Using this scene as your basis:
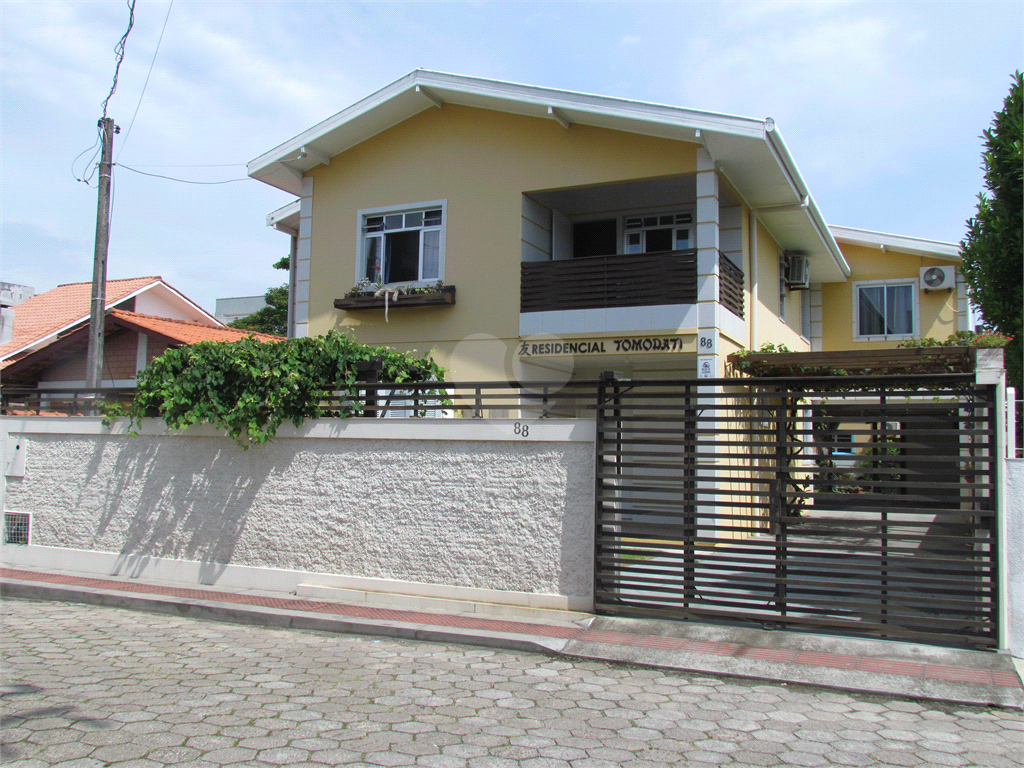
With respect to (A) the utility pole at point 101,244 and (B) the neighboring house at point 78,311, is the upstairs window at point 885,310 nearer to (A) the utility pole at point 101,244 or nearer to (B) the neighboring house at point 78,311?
(A) the utility pole at point 101,244

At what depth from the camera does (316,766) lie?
14.6 ft

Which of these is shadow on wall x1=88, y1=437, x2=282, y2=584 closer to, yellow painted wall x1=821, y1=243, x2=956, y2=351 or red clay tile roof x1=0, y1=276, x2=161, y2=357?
red clay tile roof x1=0, y1=276, x2=161, y2=357

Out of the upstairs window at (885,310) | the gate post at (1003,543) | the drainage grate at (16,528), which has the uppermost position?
the upstairs window at (885,310)

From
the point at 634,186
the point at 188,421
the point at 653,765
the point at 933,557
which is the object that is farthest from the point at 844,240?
the point at 653,765

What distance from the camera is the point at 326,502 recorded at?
9.16 metres

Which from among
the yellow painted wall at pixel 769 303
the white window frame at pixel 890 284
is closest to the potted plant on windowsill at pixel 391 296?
the yellow painted wall at pixel 769 303

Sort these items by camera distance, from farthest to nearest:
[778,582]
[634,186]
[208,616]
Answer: [634,186] < [208,616] < [778,582]

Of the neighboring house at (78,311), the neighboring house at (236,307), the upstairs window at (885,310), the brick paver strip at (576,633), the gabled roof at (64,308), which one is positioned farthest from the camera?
the neighboring house at (236,307)

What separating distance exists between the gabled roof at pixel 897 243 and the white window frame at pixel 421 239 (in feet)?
34.2

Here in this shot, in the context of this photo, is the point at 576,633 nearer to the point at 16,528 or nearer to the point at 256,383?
the point at 256,383

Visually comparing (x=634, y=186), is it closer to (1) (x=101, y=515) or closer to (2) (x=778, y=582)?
(2) (x=778, y=582)

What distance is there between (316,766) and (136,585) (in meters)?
6.43

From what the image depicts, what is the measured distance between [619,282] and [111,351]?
13893mm

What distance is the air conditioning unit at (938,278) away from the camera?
1844cm
